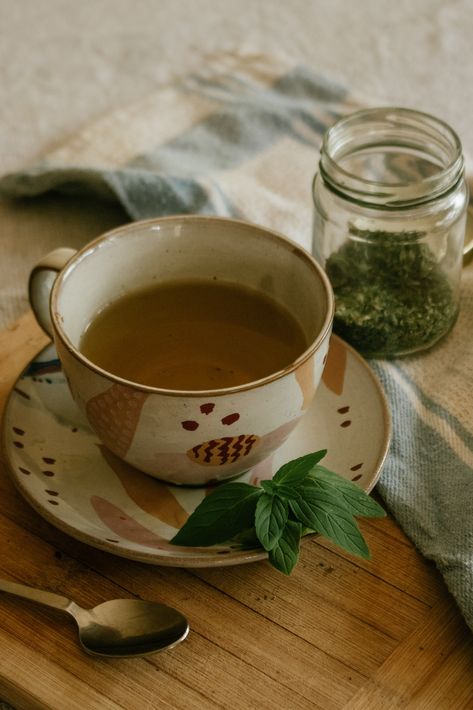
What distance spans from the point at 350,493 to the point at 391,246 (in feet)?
0.92

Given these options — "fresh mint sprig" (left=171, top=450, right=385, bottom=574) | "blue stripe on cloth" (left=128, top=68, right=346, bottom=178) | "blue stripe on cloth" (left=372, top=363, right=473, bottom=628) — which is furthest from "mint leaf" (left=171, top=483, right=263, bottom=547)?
"blue stripe on cloth" (left=128, top=68, right=346, bottom=178)

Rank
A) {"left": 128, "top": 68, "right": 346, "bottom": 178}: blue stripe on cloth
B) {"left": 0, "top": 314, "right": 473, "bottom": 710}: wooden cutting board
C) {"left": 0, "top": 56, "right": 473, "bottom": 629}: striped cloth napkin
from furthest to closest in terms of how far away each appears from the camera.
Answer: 1. {"left": 128, "top": 68, "right": 346, "bottom": 178}: blue stripe on cloth
2. {"left": 0, "top": 56, "right": 473, "bottom": 629}: striped cloth napkin
3. {"left": 0, "top": 314, "right": 473, "bottom": 710}: wooden cutting board

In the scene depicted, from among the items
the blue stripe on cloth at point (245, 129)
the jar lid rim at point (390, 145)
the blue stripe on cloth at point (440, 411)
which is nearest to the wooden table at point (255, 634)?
the blue stripe on cloth at point (440, 411)

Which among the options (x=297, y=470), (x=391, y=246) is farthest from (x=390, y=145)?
(x=297, y=470)

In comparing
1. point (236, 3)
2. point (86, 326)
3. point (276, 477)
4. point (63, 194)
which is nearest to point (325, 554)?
point (276, 477)

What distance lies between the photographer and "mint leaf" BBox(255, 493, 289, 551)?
2.17 feet

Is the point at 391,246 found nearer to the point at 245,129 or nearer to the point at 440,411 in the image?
the point at 440,411

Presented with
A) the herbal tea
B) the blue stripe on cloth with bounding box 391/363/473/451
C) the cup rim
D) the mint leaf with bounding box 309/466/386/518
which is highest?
the cup rim

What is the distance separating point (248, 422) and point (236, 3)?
1.09 m

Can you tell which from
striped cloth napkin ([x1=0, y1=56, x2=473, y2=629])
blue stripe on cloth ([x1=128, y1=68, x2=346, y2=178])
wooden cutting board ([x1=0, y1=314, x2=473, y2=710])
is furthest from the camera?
blue stripe on cloth ([x1=128, y1=68, x2=346, y2=178])

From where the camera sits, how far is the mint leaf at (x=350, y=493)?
0.69m

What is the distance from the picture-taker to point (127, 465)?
0.77 metres

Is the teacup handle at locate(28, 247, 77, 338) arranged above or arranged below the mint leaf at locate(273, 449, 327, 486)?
above

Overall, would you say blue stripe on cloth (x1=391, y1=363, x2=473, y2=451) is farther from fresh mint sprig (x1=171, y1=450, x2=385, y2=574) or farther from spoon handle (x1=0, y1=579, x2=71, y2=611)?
spoon handle (x1=0, y1=579, x2=71, y2=611)
